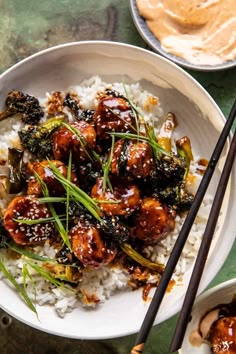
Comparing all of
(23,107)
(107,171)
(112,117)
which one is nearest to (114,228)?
(107,171)

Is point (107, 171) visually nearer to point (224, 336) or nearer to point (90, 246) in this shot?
point (90, 246)

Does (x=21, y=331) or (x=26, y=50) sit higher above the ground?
(x=26, y=50)

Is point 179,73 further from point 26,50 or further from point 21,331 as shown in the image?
point 21,331

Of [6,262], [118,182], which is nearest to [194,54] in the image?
[118,182]

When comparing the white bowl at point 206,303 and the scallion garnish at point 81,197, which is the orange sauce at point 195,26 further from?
the white bowl at point 206,303

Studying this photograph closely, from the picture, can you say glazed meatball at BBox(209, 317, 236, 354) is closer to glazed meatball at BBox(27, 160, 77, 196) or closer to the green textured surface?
glazed meatball at BBox(27, 160, 77, 196)

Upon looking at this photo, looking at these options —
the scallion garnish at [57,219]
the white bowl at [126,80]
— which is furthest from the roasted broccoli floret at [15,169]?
the white bowl at [126,80]
